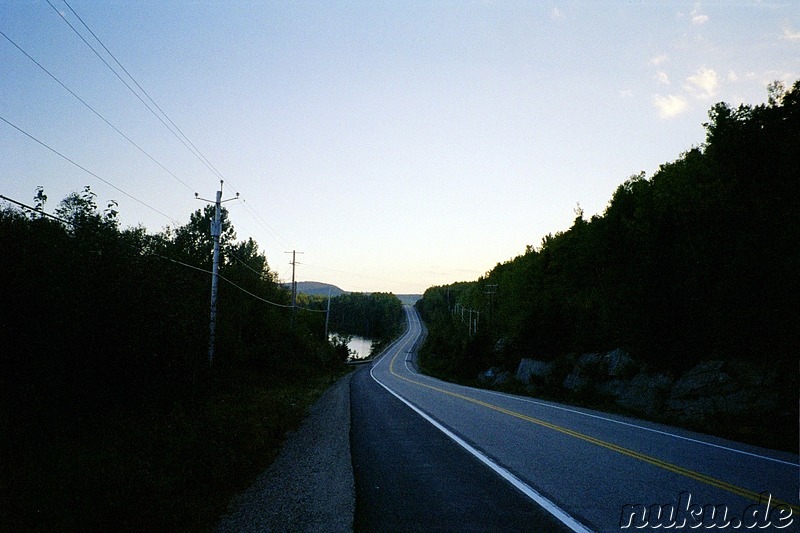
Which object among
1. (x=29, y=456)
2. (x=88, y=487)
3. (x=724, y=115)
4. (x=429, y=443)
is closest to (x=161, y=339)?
(x=29, y=456)

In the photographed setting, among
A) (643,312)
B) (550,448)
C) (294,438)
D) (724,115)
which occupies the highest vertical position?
(724,115)

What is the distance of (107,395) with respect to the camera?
44.0 feet

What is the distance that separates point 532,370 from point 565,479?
29330 mm

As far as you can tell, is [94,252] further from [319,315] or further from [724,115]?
[319,315]

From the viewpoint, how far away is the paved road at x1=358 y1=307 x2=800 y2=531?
5.06 m

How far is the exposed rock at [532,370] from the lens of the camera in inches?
1229

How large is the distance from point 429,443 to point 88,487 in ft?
19.9

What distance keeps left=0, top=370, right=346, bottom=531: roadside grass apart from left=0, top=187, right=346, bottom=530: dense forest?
3cm

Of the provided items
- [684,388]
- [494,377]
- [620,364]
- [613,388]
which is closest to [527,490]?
[684,388]

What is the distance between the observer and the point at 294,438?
36.7 feet

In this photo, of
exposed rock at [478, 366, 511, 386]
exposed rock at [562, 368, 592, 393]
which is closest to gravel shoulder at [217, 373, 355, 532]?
exposed rock at [562, 368, 592, 393]

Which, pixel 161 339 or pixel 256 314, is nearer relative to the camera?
pixel 161 339

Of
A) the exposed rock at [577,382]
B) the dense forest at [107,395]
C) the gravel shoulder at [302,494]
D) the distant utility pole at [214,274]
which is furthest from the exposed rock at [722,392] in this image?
the distant utility pole at [214,274]

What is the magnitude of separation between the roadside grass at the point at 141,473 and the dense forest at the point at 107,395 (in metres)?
0.03
